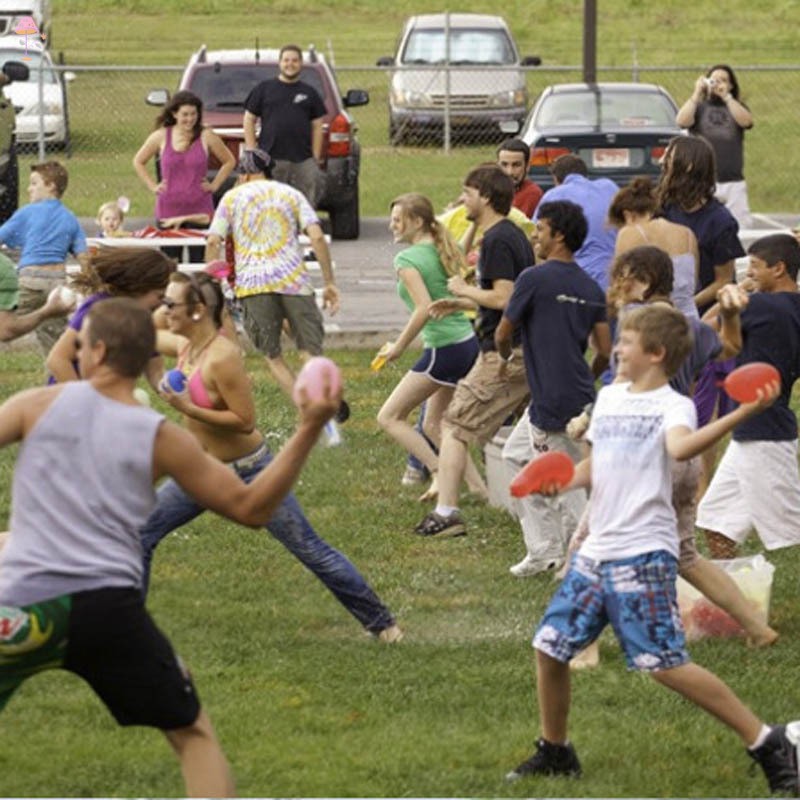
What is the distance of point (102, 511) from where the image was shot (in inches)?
219

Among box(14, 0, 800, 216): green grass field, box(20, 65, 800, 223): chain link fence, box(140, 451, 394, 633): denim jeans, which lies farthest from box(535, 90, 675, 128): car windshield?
box(140, 451, 394, 633): denim jeans

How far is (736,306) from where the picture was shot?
7.44m

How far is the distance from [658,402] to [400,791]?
145 centimetres

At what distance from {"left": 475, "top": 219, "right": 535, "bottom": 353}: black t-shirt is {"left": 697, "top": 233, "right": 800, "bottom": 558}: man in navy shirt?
1.34 m

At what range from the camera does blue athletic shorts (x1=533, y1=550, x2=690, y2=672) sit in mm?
6461

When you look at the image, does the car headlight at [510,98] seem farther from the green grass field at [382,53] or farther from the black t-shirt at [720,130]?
the black t-shirt at [720,130]

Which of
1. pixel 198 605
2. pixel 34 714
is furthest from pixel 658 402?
pixel 198 605

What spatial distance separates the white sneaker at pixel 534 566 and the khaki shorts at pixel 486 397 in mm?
843

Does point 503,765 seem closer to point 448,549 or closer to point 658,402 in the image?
point 658,402

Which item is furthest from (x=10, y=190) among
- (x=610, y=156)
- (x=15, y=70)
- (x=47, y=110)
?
(x=610, y=156)

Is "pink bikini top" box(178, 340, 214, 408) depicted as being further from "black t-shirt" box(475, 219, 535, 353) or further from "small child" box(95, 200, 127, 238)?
"small child" box(95, 200, 127, 238)

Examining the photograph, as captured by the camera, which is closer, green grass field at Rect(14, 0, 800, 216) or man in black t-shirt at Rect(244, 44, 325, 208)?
man in black t-shirt at Rect(244, 44, 325, 208)

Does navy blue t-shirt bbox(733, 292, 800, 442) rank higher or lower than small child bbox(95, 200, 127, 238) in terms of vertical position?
higher

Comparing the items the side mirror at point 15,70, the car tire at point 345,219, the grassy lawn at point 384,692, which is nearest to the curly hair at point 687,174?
the grassy lawn at point 384,692
